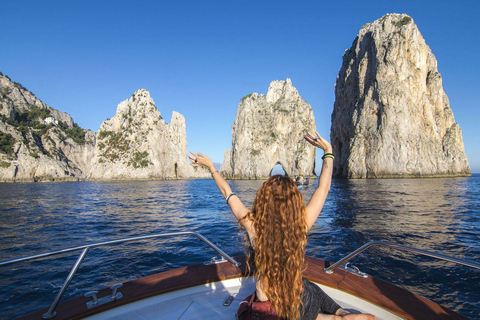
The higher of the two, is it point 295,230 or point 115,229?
point 295,230

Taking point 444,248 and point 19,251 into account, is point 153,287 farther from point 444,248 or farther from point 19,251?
point 444,248

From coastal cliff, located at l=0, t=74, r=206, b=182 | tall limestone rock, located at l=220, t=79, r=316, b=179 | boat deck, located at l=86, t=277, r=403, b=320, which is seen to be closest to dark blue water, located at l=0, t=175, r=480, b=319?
boat deck, located at l=86, t=277, r=403, b=320

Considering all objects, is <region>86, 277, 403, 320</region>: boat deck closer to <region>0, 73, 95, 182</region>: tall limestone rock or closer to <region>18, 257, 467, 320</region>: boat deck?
<region>18, 257, 467, 320</region>: boat deck

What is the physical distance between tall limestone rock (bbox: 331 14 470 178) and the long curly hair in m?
70.0

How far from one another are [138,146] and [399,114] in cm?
8505

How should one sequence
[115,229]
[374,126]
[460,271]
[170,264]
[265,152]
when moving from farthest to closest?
[265,152], [374,126], [115,229], [170,264], [460,271]

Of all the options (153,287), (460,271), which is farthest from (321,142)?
(460,271)

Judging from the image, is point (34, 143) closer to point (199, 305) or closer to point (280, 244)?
point (199, 305)

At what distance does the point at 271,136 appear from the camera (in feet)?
307

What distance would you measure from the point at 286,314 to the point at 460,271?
6.94 meters

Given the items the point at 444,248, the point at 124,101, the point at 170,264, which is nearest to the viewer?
the point at 170,264

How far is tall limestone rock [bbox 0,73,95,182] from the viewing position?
3029 inches

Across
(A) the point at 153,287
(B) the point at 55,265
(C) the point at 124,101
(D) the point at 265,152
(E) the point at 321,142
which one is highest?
(C) the point at 124,101

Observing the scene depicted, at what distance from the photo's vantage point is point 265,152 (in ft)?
297
